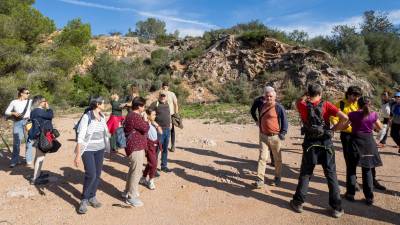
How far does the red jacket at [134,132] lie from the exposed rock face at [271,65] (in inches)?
673

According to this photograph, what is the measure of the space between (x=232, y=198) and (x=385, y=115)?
4.99 meters

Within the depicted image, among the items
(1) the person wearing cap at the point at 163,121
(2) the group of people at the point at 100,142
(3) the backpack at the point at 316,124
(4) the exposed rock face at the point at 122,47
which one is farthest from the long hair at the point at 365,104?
(4) the exposed rock face at the point at 122,47

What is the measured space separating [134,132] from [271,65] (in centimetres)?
2011

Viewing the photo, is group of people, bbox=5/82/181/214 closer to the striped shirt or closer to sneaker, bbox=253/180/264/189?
the striped shirt

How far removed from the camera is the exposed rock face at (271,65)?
66.5ft

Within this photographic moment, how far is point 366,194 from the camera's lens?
480 cm

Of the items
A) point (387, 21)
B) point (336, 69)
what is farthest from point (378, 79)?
point (387, 21)

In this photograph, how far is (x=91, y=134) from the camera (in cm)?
459

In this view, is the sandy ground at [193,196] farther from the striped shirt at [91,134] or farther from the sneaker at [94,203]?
the striped shirt at [91,134]

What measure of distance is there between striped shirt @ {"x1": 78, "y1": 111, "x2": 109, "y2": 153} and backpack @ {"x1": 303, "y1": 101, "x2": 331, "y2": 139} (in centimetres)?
279

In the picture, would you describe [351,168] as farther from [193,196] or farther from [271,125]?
[193,196]

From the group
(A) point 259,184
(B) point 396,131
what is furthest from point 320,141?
(B) point 396,131

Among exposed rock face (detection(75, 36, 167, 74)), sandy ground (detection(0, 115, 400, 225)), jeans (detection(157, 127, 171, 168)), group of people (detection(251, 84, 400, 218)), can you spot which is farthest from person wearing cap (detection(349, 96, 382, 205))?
exposed rock face (detection(75, 36, 167, 74))

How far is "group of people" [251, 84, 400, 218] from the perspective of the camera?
443 cm
